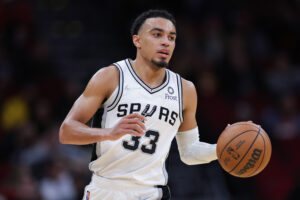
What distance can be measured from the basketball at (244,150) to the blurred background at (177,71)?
494cm

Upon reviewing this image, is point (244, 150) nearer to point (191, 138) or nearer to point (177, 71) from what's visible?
point (191, 138)

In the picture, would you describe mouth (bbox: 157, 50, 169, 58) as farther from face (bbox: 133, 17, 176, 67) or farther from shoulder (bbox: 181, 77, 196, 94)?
shoulder (bbox: 181, 77, 196, 94)

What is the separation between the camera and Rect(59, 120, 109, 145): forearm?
16.3 feet

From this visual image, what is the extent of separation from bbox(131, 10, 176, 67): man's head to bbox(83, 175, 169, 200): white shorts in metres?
1.29

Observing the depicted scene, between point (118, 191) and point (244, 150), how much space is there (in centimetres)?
132

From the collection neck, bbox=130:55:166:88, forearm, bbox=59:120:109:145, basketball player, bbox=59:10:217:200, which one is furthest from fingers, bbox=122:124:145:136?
neck, bbox=130:55:166:88

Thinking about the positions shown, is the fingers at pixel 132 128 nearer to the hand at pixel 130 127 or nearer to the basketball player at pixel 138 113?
the hand at pixel 130 127

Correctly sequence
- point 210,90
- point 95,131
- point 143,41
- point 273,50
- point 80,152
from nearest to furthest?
point 95,131, point 143,41, point 80,152, point 210,90, point 273,50

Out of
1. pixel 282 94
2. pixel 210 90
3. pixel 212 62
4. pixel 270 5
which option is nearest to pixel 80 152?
pixel 210 90

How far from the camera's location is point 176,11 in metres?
14.7

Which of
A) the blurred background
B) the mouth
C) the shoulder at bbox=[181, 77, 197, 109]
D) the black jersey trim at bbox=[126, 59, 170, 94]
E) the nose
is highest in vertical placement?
the nose

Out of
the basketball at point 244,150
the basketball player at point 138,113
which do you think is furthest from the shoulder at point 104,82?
the basketball at point 244,150

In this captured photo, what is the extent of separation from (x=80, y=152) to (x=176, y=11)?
17.9ft

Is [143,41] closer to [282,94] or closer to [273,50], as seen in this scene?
[282,94]
